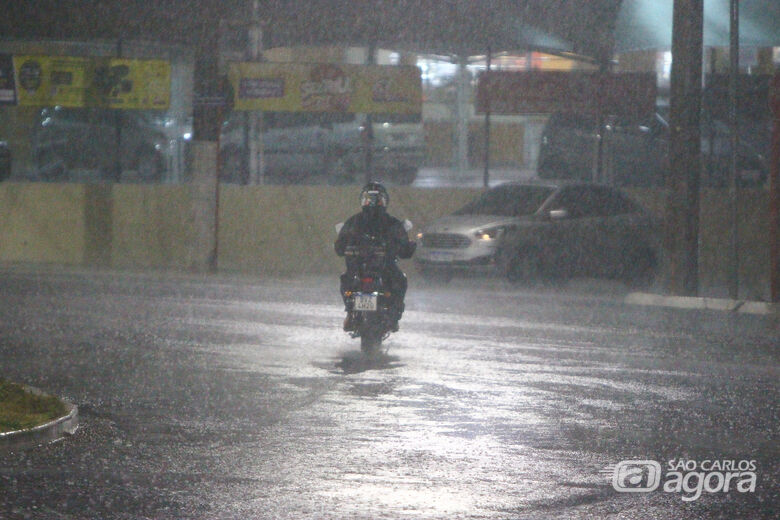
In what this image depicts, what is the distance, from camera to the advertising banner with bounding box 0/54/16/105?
22.9 metres

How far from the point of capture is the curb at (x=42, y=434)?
7715mm

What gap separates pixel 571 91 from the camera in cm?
2180

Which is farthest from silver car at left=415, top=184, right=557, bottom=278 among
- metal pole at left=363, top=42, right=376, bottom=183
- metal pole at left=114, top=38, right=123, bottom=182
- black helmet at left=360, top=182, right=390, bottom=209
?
metal pole at left=114, top=38, right=123, bottom=182

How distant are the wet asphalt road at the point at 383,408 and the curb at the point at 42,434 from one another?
101 mm

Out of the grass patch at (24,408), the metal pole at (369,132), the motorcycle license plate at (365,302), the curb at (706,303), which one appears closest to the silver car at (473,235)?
the curb at (706,303)

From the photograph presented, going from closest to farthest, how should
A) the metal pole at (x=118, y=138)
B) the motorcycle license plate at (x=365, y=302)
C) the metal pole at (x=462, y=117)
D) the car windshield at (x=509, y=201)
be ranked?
the motorcycle license plate at (x=365, y=302)
the car windshield at (x=509, y=201)
the metal pole at (x=462, y=117)
the metal pole at (x=118, y=138)

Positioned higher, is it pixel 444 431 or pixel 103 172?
pixel 103 172

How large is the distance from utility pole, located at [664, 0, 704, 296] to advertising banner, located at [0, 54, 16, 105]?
12.1m

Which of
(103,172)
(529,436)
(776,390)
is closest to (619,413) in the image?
(529,436)

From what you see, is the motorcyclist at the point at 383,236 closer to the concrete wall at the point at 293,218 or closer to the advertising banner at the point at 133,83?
the concrete wall at the point at 293,218

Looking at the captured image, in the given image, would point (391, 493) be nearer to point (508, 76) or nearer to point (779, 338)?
point (779, 338)

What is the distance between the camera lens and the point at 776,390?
399 inches

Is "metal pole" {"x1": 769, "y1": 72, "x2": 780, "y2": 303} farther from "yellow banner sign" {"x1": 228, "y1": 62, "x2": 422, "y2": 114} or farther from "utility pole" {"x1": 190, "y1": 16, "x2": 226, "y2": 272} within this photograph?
"utility pole" {"x1": 190, "y1": 16, "x2": 226, "y2": 272}

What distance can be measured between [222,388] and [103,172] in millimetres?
15815
